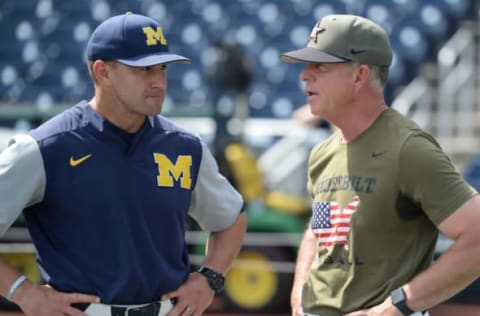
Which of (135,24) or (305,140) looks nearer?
(135,24)

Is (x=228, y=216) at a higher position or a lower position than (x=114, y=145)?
lower

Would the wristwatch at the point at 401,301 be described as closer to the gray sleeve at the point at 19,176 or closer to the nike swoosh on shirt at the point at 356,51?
the nike swoosh on shirt at the point at 356,51

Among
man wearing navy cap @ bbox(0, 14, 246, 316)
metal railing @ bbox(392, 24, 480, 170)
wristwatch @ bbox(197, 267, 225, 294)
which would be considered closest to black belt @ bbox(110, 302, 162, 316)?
man wearing navy cap @ bbox(0, 14, 246, 316)

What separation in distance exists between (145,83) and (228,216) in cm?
61

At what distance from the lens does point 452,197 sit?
308 cm

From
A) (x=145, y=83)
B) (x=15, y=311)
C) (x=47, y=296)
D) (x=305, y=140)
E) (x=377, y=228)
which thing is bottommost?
(x=15, y=311)

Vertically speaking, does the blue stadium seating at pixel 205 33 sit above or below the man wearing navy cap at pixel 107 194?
below

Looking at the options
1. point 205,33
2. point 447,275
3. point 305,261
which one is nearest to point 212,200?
point 305,261

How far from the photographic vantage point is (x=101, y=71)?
10.9 feet

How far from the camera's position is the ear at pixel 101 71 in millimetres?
3309

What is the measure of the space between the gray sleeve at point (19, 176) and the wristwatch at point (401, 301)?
3.52 ft

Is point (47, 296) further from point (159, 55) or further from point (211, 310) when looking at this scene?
point (211, 310)

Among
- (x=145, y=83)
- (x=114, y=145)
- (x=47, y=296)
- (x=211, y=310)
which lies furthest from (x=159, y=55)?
(x=211, y=310)

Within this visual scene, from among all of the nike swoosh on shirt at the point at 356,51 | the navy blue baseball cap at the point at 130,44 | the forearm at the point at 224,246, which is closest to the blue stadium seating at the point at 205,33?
the forearm at the point at 224,246
